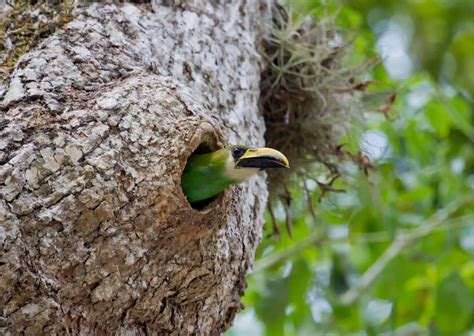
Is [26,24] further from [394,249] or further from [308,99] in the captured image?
[394,249]

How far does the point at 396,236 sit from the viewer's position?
3.61 m

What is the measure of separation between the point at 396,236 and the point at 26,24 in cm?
199

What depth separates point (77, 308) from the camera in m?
1.78

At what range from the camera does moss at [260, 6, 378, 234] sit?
2775 millimetres

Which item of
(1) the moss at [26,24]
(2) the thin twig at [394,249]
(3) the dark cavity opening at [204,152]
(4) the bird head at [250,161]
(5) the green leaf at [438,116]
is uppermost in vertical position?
(1) the moss at [26,24]

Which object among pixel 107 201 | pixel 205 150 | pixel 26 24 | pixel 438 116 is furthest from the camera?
pixel 438 116

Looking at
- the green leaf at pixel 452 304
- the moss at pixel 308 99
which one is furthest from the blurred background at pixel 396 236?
the moss at pixel 308 99

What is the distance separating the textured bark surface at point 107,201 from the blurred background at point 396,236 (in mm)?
1274

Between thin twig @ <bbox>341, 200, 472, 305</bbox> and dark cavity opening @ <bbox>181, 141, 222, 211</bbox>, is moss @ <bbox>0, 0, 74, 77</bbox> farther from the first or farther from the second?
thin twig @ <bbox>341, 200, 472, 305</bbox>

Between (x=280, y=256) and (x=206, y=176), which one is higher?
(x=206, y=176)

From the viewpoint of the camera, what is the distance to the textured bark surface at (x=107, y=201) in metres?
1.73

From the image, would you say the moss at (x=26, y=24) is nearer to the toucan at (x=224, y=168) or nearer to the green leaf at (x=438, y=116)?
the toucan at (x=224, y=168)

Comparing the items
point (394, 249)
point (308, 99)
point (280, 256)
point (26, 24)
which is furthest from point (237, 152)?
point (394, 249)

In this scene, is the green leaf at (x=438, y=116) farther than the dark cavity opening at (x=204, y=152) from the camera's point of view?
Yes
